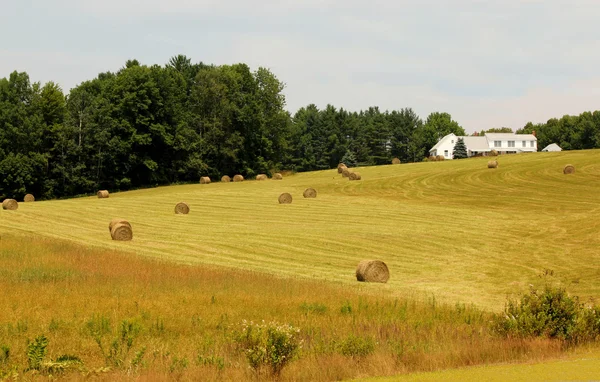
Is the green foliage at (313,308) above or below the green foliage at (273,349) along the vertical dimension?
below

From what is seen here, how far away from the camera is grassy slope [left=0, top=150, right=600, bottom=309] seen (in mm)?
31217

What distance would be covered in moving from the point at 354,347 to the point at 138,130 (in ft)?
293

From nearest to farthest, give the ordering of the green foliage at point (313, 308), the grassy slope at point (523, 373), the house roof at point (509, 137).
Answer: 1. the grassy slope at point (523, 373)
2. the green foliage at point (313, 308)
3. the house roof at point (509, 137)

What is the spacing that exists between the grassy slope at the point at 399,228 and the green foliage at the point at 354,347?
9.79m

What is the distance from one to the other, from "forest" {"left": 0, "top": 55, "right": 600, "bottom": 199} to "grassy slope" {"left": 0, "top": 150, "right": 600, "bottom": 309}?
31620 mm

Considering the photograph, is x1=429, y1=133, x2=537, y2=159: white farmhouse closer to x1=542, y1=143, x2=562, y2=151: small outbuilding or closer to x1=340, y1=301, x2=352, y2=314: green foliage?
x1=542, y1=143, x2=562, y2=151: small outbuilding

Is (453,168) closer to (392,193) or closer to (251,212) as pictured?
(392,193)

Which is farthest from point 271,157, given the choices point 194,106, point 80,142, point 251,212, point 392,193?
point 251,212

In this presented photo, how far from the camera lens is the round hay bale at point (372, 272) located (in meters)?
28.5

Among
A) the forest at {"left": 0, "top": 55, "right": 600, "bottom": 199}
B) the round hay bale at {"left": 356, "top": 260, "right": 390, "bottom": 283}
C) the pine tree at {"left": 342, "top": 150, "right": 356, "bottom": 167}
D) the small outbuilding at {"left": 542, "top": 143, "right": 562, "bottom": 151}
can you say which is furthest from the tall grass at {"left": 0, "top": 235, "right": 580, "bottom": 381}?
the small outbuilding at {"left": 542, "top": 143, "right": 562, "bottom": 151}

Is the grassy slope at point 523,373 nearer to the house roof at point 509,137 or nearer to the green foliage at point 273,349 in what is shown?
the green foliage at point 273,349

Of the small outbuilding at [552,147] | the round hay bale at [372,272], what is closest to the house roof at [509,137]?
the small outbuilding at [552,147]

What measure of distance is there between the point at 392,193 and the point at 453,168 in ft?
73.4

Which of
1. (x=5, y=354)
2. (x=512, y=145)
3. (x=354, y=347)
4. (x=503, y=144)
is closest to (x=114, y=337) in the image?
(x=5, y=354)
